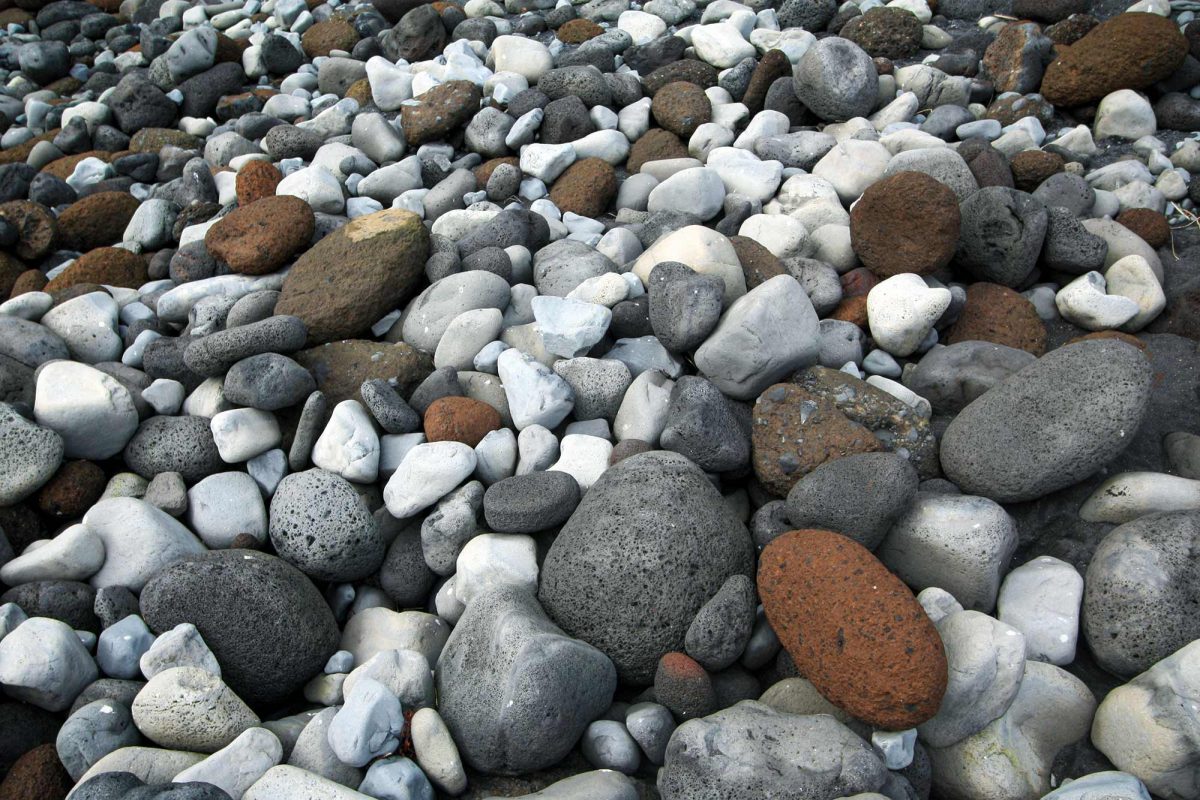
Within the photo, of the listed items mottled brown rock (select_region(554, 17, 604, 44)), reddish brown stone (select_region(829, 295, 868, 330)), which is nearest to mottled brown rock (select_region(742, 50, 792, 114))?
mottled brown rock (select_region(554, 17, 604, 44))

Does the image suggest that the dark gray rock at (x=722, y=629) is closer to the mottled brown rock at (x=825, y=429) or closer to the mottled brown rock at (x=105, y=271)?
the mottled brown rock at (x=825, y=429)

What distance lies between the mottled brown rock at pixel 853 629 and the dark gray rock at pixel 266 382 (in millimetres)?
1868

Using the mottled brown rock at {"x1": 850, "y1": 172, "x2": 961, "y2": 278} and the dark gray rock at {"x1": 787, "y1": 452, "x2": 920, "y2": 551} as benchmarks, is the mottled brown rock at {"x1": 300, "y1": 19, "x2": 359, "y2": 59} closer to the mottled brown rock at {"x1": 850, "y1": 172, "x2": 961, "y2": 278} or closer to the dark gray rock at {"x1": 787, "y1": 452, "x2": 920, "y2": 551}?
the mottled brown rock at {"x1": 850, "y1": 172, "x2": 961, "y2": 278}

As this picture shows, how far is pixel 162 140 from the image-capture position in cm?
574

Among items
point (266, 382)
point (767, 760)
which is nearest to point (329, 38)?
point (266, 382)

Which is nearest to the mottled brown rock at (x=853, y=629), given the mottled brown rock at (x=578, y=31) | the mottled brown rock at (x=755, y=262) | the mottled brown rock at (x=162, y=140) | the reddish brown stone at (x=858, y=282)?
the mottled brown rock at (x=755, y=262)

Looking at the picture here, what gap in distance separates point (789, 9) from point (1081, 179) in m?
2.47

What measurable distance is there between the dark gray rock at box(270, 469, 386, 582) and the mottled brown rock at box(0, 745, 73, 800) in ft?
2.76

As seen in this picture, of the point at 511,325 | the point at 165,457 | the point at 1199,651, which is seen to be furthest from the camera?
the point at 511,325

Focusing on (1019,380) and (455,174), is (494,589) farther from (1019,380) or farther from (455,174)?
(455,174)

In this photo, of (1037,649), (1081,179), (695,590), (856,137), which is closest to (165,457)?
(695,590)

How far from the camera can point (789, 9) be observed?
19.0 ft

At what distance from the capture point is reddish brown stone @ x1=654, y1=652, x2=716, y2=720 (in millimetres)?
2441

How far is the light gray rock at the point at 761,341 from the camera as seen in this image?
3174 mm
